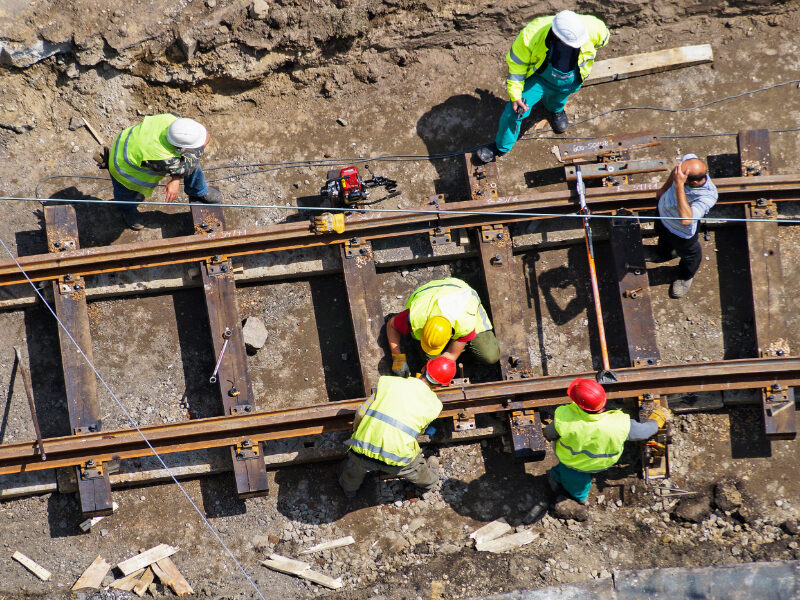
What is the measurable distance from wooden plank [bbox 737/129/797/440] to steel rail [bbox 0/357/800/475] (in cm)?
37

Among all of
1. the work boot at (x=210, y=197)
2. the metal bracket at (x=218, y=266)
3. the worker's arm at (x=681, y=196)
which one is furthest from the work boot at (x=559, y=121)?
the metal bracket at (x=218, y=266)

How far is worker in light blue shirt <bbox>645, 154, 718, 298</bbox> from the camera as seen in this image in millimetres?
6618

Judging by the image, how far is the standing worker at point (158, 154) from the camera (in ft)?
22.5

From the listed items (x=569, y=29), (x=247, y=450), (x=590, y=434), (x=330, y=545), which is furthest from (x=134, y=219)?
(x=590, y=434)

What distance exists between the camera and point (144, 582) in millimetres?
7195

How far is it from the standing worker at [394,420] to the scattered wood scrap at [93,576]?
2.60m

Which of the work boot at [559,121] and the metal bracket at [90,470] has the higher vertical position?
the work boot at [559,121]

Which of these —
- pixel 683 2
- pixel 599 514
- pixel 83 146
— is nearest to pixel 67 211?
pixel 83 146

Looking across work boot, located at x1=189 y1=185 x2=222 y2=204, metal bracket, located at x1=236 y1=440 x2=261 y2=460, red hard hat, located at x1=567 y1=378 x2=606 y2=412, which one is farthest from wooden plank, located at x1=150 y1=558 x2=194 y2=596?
red hard hat, located at x1=567 y1=378 x2=606 y2=412

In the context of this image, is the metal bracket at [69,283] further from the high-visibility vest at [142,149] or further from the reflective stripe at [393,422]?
the reflective stripe at [393,422]

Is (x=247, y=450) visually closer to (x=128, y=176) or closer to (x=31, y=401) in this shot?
(x=31, y=401)

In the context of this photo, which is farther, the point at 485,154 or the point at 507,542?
the point at 485,154

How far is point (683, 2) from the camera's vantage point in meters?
8.08

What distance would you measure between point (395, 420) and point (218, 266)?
7.41ft
